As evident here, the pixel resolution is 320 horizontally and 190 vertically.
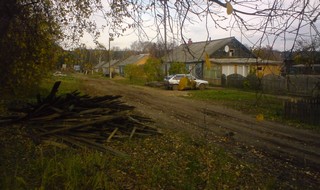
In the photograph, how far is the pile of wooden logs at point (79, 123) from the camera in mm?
8062

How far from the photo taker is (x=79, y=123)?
8484 mm

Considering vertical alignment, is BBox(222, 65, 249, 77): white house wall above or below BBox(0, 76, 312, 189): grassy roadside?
above

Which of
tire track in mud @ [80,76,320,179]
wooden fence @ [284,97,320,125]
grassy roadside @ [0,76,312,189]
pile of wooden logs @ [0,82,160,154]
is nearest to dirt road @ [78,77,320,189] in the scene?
tire track in mud @ [80,76,320,179]

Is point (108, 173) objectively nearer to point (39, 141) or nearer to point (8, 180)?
point (8, 180)

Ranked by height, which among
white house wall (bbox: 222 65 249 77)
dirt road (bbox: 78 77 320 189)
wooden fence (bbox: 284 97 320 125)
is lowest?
dirt road (bbox: 78 77 320 189)

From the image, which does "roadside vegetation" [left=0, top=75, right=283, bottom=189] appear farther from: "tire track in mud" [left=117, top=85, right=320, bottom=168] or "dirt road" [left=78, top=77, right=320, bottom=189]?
"tire track in mud" [left=117, top=85, right=320, bottom=168]

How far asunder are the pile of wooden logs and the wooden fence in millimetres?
7228

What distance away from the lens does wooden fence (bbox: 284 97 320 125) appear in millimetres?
12945

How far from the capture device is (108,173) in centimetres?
579

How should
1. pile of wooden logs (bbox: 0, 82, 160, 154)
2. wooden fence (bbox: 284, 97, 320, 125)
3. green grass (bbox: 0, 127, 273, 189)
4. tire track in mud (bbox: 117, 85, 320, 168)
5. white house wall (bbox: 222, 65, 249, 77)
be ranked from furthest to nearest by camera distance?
white house wall (bbox: 222, 65, 249, 77) → wooden fence (bbox: 284, 97, 320, 125) → tire track in mud (bbox: 117, 85, 320, 168) → pile of wooden logs (bbox: 0, 82, 160, 154) → green grass (bbox: 0, 127, 273, 189)

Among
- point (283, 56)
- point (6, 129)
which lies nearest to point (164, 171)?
point (283, 56)

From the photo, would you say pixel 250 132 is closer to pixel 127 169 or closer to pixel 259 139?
pixel 259 139

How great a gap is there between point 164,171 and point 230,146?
3.21m

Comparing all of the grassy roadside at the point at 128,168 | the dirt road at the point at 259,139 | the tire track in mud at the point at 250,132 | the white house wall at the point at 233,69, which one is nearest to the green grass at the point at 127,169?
the grassy roadside at the point at 128,168
